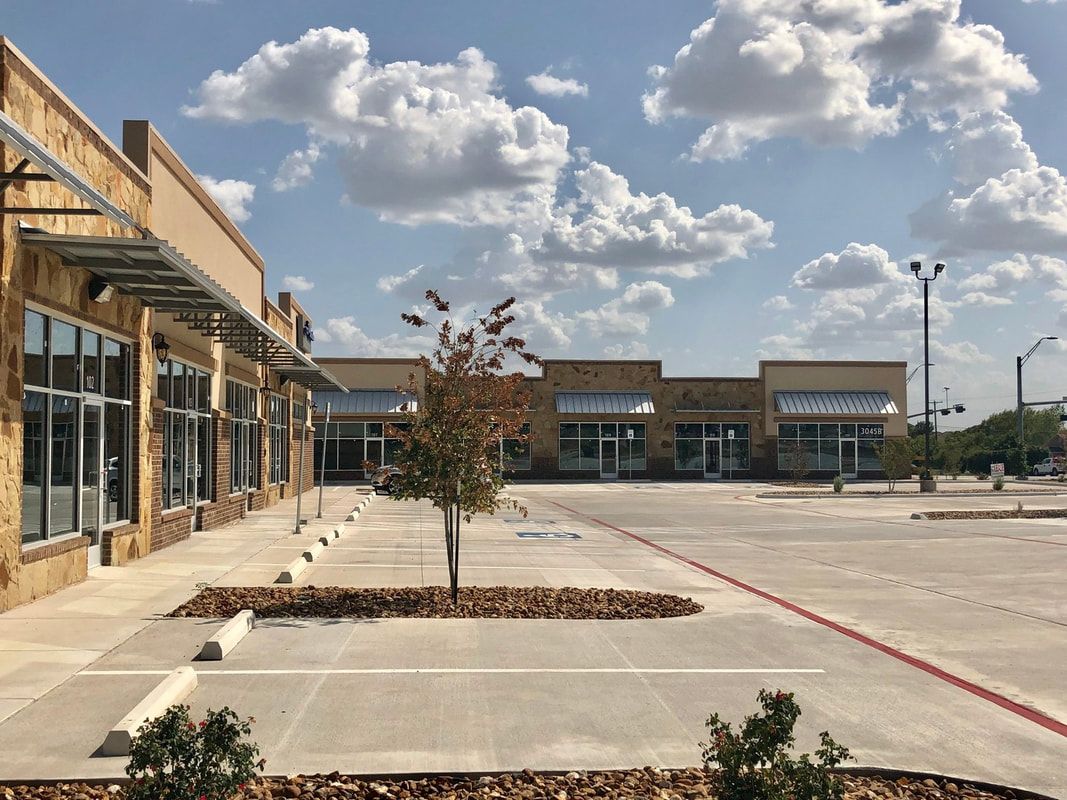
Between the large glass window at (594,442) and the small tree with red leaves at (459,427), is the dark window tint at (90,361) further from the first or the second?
the large glass window at (594,442)

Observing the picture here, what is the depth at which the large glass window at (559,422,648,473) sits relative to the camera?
63.2 metres

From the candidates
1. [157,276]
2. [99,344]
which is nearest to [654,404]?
[99,344]

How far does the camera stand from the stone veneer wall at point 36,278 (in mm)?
11445

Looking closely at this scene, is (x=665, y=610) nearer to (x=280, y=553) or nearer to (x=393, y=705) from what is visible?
(x=393, y=705)

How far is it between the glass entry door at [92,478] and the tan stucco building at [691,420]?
46.7 meters

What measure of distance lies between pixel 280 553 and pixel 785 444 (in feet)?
166

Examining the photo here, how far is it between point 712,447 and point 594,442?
7534mm

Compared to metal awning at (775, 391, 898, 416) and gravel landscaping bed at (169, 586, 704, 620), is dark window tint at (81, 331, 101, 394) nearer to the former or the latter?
gravel landscaping bed at (169, 586, 704, 620)

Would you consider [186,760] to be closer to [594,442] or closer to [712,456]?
[594,442]

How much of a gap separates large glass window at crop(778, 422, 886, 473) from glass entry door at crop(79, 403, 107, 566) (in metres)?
54.0

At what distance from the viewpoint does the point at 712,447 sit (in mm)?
64312

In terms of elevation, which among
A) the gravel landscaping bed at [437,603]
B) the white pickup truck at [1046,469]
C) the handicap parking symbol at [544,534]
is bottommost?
the white pickup truck at [1046,469]

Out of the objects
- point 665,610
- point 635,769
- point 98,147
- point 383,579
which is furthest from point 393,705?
point 98,147

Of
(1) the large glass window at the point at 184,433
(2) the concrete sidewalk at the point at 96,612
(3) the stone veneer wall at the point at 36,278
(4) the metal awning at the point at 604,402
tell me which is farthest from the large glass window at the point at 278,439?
(4) the metal awning at the point at 604,402
